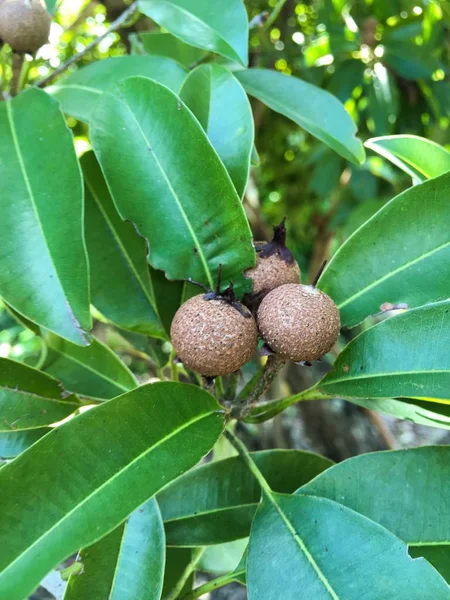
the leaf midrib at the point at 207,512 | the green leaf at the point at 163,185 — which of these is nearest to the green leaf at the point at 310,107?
the green leaf at the point at 163,185

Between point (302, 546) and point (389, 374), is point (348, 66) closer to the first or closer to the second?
point (389, 374)

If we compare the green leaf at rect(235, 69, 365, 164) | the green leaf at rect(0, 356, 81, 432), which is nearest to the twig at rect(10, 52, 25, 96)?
the green leaf at rect(235, 69, 365, 164)

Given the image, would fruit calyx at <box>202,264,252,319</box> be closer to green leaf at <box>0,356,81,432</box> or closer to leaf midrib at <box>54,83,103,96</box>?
green leaf at <box>0,356,81,432</box>

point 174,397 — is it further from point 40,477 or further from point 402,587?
point 402,587

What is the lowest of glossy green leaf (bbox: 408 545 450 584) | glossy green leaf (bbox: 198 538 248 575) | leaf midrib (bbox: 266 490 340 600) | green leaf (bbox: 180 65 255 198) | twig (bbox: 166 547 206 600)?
glossy green leaf (bbox: 198 538 248 575)

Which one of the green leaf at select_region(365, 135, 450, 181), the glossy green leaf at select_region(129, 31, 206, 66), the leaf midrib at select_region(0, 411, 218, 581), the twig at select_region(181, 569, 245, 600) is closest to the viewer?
the leaf midrib at select_region(0, 411, 218, 581)

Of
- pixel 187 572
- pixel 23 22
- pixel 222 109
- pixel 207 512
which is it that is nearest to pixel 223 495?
pixel 207 512
